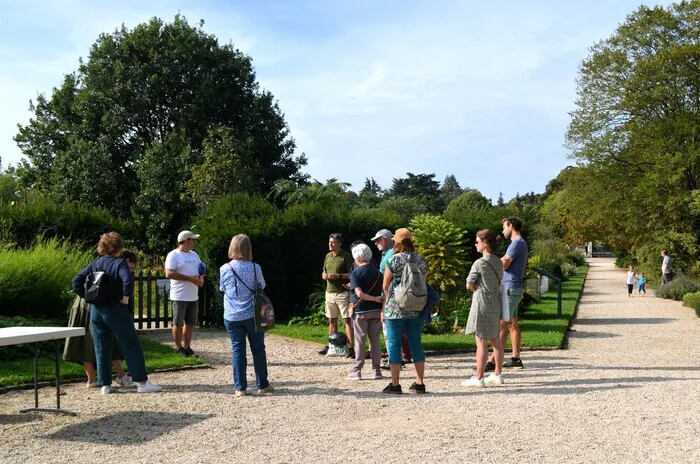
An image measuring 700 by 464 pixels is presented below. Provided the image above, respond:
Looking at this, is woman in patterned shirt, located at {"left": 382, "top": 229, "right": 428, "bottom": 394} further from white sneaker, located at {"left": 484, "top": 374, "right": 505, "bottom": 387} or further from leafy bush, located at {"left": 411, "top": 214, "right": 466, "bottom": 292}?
leafy bush, located at {"left": 411, "top": 214, "right": 466, "bottom": 292}

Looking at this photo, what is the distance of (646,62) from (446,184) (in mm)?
119003

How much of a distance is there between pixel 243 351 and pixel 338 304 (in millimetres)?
2817

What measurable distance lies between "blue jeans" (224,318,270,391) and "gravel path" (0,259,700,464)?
256 millimetres

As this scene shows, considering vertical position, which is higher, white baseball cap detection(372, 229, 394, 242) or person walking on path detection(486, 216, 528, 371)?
white baseball cap detection(372, 229, 394, 242)

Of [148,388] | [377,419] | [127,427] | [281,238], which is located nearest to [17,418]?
[127,427]

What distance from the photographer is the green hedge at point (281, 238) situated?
15164 mm

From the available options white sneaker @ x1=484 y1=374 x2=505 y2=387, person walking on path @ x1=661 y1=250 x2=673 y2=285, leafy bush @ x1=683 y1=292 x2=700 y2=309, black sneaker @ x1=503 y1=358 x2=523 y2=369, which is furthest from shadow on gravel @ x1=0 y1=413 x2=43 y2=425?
person walking on path @ x1=661 y1=250 x2=673 y2=285

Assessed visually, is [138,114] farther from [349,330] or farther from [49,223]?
[349,330]

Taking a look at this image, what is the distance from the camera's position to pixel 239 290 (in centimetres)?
766

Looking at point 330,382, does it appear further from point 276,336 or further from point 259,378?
point 276,336

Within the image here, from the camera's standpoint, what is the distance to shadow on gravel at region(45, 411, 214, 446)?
5.88m

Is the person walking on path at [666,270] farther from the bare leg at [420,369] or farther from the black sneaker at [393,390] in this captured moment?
the black sneaker at [393,390]

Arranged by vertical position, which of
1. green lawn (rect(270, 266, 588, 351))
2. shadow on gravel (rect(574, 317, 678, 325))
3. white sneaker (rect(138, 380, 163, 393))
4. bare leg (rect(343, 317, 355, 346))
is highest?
bare leg (rect(343, 317, 355, 346))

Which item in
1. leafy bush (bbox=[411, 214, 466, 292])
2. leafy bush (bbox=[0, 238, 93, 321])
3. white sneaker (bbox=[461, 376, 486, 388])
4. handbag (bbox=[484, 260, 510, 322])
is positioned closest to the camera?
white sneaker (bbox=[461, 376, 486, 388])
